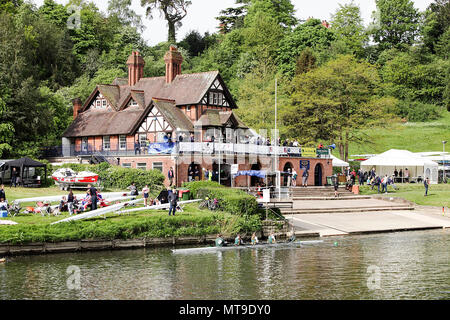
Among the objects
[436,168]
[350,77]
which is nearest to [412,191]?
[436,168]

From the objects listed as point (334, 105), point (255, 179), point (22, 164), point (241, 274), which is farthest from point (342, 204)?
point (22, 164)

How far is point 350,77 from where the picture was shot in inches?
2662

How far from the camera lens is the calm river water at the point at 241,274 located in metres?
21.6

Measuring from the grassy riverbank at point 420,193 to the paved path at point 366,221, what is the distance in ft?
7.39

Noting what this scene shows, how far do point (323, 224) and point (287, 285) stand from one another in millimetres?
16981

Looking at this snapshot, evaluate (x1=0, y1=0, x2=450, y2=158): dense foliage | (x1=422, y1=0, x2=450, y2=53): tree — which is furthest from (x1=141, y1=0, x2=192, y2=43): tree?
(x1=422, y1=0, x2=450, y2=53): tree

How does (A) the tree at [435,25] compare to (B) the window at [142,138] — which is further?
(A) the tree at [435,25]

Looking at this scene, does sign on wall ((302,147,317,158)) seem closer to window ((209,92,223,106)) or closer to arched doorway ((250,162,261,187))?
arched doorway ((250,162,261,187))

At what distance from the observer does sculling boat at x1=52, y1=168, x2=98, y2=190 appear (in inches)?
1812

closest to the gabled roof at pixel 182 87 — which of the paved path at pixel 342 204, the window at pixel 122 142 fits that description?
the window at pixel 122 142

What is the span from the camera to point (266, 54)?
8756 centimetres

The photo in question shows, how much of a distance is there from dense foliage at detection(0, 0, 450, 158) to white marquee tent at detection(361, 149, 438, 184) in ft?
18.0

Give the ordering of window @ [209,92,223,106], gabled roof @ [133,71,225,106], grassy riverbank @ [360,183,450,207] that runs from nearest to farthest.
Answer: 1. grassy riverbank @ [360,183,450,207]
2. gabled roof @ [133,71,225,106]
3. window @ [209,92,223,106]

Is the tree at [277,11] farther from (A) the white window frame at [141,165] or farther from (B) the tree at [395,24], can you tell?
(A) the white window frame at [141,165]
